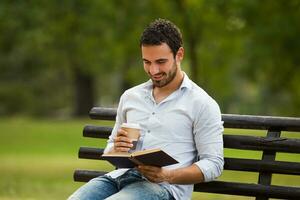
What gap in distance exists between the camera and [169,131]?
17.2 feet

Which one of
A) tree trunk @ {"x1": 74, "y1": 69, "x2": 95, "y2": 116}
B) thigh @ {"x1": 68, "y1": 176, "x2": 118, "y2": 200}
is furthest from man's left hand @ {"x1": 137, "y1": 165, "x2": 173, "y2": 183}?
tree trunk @ {"x1": 74, "y1": 69, "x2": 95, "y2": 116}

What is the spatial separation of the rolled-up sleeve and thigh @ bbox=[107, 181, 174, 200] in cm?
26

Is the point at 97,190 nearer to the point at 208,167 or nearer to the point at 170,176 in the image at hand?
the point at 170,176

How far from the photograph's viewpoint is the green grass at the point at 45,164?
11266mm

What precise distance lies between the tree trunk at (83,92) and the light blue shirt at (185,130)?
117 feet

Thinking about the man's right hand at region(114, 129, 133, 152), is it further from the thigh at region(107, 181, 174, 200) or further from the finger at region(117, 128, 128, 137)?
the thigh at region(107, 181, 174, 200)

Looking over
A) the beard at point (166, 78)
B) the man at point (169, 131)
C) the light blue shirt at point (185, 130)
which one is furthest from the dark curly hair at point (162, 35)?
the light blue shirt at point (185, 130)

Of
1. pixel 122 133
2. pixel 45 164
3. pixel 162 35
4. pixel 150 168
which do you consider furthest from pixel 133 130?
pixel 45 164

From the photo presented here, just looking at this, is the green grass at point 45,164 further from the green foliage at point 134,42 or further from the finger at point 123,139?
the finger at point 123,139

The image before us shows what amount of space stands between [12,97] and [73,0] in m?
25.2

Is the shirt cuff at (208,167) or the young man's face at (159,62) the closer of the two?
the shirt cuff at (208,167)

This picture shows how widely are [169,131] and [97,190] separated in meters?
0.55

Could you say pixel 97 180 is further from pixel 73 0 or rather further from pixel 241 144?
pixel 73 0

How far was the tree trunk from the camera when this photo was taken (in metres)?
41.5
